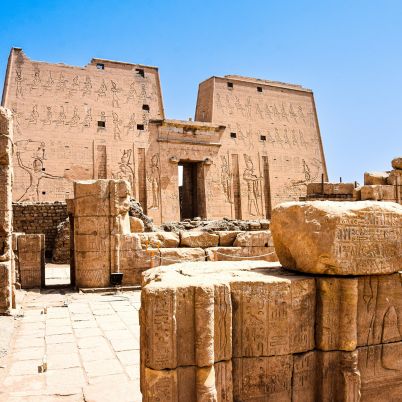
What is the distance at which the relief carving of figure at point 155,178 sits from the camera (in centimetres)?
1980

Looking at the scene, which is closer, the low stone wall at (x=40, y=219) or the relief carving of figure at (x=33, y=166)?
the low stone wall at (x=40, y=219)

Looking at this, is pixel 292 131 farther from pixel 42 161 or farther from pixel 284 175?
pixel 42 161

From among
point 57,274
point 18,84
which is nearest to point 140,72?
point 18,84

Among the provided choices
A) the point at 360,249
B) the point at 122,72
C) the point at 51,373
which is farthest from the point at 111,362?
the point at 122,72

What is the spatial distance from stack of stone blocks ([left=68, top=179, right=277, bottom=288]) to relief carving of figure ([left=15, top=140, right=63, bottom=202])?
28.7 ft

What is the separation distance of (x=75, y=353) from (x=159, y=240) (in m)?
4.65

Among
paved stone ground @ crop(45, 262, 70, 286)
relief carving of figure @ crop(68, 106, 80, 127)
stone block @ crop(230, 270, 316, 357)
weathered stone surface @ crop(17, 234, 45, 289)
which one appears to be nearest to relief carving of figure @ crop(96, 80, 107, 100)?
relief carving of figure @ crop(68, 106, 80, 127)

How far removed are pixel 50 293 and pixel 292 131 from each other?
18.4 m

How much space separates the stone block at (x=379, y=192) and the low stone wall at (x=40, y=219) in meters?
10.7

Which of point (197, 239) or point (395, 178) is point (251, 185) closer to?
point (395, 178)

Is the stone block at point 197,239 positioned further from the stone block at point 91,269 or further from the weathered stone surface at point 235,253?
the stone block at point 91,269

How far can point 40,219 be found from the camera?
54.4 feet

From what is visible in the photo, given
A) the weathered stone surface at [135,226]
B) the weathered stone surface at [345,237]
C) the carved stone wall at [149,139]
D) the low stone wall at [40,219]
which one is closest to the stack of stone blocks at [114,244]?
the weathered stone surface at [135,226]

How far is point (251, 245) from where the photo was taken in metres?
9.99
